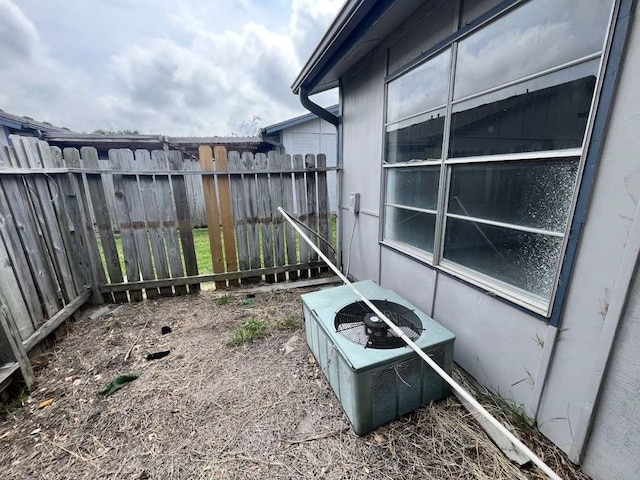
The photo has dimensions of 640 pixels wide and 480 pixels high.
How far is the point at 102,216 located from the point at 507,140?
409cm

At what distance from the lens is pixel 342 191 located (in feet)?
12.7

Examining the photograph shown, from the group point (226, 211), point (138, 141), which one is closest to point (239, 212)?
point (226, 211)

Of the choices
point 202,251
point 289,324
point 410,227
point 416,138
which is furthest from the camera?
point 202,251

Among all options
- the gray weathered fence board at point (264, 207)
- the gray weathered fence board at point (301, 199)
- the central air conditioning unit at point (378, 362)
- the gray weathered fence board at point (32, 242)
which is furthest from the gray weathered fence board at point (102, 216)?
the central air conditioning unit at point (378, 362)

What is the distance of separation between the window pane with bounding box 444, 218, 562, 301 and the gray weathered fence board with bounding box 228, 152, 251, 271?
260cm

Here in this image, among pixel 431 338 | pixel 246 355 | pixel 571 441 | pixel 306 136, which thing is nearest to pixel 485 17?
pixel 431 338

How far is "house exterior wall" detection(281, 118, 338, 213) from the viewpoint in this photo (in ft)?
29.7

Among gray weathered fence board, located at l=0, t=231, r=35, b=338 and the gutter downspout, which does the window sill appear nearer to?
the gutter downspout

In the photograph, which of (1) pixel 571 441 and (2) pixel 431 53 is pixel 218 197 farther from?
(1) pixel 571 441

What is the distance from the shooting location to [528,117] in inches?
55.7

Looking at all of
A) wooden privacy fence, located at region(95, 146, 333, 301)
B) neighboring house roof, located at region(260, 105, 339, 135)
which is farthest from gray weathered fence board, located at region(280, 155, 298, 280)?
neighboring house roof, located at region(260, 105, 339, 135)

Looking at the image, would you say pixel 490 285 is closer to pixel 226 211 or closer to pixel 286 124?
pixel 226 211

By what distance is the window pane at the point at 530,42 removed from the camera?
44.3 inches

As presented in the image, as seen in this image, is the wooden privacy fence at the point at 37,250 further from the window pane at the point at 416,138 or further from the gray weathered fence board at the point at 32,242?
the window pane at the point at 416,138
